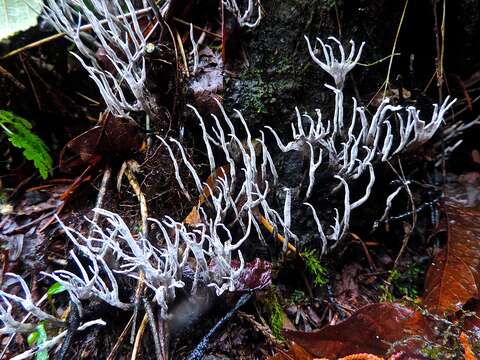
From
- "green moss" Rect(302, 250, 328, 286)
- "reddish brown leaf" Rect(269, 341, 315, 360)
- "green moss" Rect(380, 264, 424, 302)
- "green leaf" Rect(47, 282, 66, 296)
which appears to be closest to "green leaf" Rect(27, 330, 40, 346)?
"green leaf" Rect(47, 282, 66, 296)

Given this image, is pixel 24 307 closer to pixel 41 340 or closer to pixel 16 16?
pixel 41 340

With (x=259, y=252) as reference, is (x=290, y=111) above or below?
above

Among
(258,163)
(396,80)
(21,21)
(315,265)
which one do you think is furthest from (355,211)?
(21,21)

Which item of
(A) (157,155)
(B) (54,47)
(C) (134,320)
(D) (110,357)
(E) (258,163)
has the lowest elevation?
(D) (110,357)

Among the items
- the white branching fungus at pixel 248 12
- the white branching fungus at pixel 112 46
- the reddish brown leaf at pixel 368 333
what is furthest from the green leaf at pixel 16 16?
the reddish brown leaf at pixel 368 333

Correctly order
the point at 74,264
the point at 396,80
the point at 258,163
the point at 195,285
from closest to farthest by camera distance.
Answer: the point at 195,285 → the point at 74,264 → the point at 258,163 → the point at 396,80

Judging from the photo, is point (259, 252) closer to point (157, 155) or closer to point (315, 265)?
point (315, 265)

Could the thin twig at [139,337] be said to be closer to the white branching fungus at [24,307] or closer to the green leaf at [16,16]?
the white branching fungus at [24,307]

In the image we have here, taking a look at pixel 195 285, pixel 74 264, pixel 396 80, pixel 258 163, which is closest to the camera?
pixel 195 285
